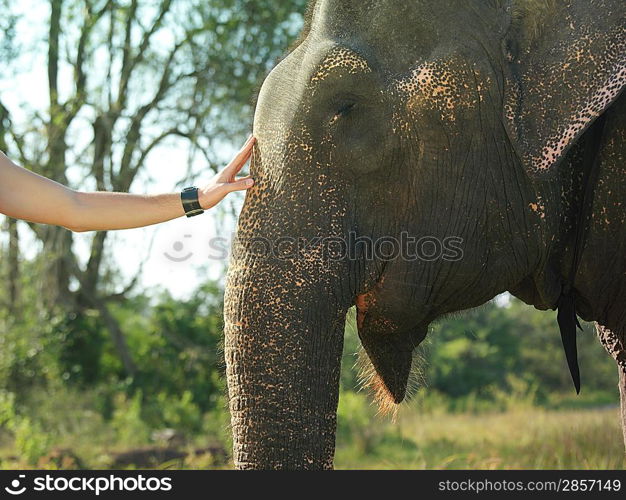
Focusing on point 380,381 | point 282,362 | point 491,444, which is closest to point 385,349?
point 380,381

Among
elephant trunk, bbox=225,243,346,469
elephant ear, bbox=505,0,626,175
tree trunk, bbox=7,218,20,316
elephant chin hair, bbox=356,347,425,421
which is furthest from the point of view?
tree trunk, bbox=7,218,20,316

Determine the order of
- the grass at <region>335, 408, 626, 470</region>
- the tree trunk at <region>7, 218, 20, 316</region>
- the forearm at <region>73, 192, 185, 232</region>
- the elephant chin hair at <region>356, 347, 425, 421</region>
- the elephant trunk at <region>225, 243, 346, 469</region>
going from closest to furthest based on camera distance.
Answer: the elephant trunk at <region>225, 243, 346, 469</region> → the forearm at <region>73, 192, 185, 232</region> → the elephant chin hair at <region>356, 347, 425, 421</region> → the grass at <region>335, 408, 626, 470</region> → the tree trunk at <region>7, 218, 20, 316</region>

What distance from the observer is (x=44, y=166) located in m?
10.4

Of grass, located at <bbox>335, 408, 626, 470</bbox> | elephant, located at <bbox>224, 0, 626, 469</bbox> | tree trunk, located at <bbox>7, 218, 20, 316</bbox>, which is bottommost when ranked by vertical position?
grass, located at <bbox>335, 408, 626, 470</bbox>

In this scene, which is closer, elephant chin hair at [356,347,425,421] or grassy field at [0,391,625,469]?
elephant chin hair at [356,347,425,421]

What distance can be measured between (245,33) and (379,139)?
8.49m

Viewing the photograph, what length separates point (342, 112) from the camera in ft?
8.66

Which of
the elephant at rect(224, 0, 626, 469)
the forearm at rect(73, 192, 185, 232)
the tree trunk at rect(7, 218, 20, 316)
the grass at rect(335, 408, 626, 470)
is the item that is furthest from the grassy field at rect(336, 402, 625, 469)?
the tree trunk at rect(7, 218, 20, 316)

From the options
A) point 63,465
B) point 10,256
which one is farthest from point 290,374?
point 10,256

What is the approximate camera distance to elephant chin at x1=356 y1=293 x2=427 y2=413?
2801mm

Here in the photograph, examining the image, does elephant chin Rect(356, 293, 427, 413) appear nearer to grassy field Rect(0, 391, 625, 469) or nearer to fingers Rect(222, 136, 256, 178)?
fingers Rect(222, 136, 256, 178)

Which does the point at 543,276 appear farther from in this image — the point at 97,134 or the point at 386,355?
the point at 97,134

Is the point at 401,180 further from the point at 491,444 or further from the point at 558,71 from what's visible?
the point at 491,444

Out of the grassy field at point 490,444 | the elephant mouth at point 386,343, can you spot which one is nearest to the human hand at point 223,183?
the elephant mouth at point 386,343
